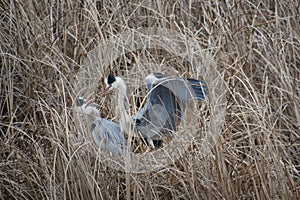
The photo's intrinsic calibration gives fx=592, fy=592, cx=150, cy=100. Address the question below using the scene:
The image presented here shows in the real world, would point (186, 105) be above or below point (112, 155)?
above

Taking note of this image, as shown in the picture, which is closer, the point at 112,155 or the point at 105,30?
the point at 112,155

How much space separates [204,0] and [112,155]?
830 millimetres

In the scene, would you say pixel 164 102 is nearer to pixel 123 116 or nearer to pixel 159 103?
pixel 159 103

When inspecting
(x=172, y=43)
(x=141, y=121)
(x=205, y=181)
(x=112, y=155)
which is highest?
(x=172, y=43)

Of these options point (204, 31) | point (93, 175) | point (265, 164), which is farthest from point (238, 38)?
point (93, 175)

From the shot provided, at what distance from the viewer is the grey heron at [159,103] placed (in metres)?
1.61

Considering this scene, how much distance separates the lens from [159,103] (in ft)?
5.32

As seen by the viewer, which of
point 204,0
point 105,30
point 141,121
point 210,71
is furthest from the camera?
point 204,0

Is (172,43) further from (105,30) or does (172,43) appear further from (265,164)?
(265,164)

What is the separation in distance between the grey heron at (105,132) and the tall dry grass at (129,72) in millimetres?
49

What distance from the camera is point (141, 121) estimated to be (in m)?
1.69

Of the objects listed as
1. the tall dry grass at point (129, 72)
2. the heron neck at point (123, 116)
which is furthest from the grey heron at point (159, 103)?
the tall dry grass at point (129, 72)

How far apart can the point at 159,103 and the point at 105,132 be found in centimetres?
19

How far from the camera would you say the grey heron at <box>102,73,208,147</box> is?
5.27ft
